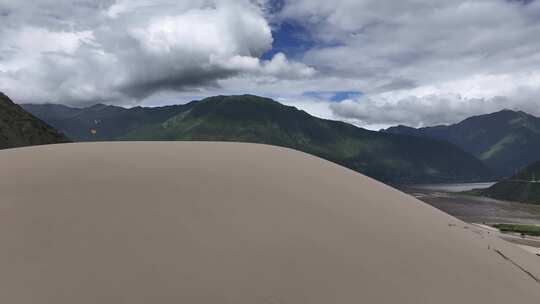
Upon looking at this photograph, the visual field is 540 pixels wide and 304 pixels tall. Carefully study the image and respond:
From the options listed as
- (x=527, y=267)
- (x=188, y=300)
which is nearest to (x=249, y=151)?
(x=188, y=300)

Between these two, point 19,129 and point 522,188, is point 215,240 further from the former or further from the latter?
point 522,188

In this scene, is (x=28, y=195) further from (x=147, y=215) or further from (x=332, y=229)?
(x=332, y=229)

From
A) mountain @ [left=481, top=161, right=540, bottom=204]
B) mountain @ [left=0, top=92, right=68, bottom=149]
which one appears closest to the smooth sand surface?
mountain @ [left=0, top=92, right=68, bottom=149]

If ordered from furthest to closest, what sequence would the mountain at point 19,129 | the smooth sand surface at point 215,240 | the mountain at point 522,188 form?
1. the mountain at point 522,188
2. the mountain at point 19,129
3. the smooth sand surface at point 215,240

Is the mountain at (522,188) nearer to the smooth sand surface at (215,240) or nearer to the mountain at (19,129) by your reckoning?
the mountain at (19,129)

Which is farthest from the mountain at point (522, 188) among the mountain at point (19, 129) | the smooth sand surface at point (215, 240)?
the smooth sand surface at point (215, 240)

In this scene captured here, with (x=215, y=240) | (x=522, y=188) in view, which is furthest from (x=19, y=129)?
(x=522, y=188)

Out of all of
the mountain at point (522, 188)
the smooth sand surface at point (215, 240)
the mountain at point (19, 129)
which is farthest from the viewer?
the mountain at point (522, 188)
